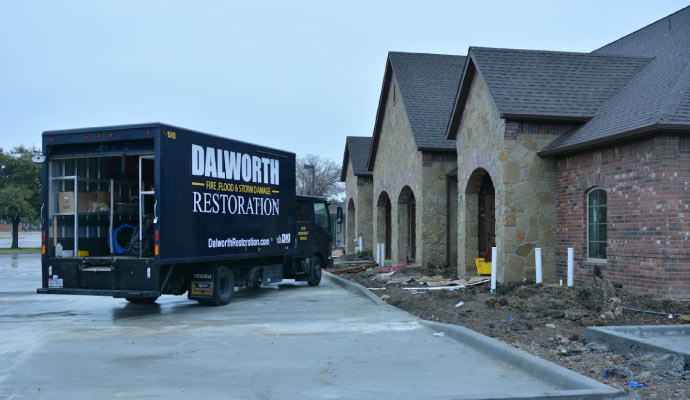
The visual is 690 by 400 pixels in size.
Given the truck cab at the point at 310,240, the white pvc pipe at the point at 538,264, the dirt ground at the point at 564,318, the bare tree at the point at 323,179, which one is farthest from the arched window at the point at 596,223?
the bare tree at the point at 323,179

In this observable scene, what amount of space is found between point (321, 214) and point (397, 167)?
17.1ft

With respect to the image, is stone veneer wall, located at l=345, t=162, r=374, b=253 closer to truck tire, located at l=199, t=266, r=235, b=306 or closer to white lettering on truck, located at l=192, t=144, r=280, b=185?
white lettering on truck, located at l=192, t=144, r=280, b=185

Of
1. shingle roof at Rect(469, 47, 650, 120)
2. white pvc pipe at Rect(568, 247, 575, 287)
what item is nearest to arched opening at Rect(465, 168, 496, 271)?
Result: shingle roof at Rect(469, 47, 650, 120)

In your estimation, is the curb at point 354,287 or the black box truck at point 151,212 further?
the curb at point 354,287

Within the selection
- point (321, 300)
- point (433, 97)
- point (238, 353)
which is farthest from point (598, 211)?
point (433, 97)

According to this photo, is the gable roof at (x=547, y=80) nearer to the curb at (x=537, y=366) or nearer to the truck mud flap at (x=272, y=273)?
the truck mud flap at (x=272, y=273)

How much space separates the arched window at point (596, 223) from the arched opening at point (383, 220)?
1406 centimetres

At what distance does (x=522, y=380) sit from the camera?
7.25 m

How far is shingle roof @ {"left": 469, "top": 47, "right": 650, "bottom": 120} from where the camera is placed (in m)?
15.4

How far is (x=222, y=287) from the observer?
1463 centimetres

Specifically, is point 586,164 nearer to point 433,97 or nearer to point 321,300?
point 321,300

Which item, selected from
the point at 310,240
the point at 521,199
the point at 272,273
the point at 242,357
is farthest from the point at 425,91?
the point at 242,357

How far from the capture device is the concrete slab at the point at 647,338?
7.94m

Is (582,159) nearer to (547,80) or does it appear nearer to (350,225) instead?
(547,80)
